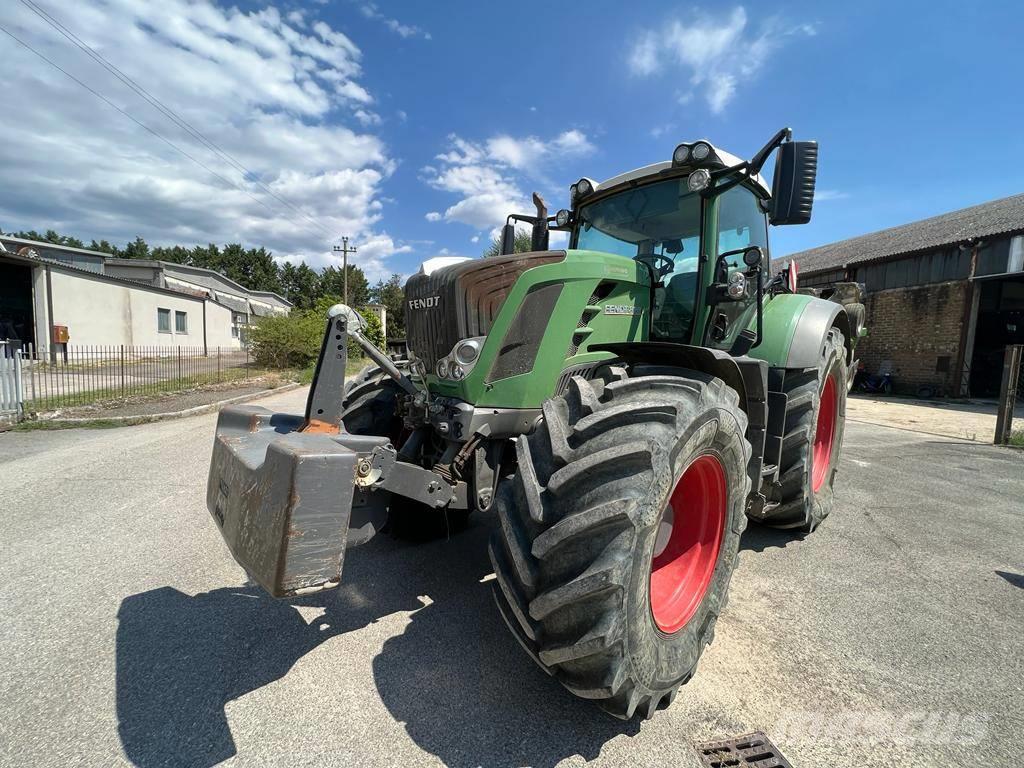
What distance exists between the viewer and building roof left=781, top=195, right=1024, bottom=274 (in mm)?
13742

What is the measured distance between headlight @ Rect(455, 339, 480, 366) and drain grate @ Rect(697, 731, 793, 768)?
1.73 metres

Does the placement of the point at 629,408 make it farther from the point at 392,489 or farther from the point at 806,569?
the point at 806,569

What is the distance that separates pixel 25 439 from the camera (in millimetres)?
6707

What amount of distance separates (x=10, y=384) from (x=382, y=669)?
880 centimetres

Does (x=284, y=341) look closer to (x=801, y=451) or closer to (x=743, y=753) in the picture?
(x=801, y=451)

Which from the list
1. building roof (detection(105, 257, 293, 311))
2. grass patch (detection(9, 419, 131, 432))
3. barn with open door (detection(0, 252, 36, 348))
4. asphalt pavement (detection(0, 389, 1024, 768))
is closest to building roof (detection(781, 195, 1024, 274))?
asphalt pavement (detection(0, 389, 1024, 768))

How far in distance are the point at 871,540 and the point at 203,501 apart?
17.4 ft

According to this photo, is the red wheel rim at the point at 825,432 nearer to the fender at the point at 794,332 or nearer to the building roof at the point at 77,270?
the fender at the point at 794,332

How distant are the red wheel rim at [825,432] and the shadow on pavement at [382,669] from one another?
3113mm

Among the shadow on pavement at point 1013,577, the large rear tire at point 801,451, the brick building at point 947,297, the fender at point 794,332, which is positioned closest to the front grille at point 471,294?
the fender at point 794,332

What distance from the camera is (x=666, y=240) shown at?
3.23 meters

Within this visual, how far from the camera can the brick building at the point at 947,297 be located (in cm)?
1338

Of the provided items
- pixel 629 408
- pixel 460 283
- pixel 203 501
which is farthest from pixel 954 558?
pixel 203 501

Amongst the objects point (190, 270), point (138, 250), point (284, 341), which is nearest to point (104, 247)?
point (138, 250)
